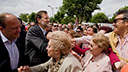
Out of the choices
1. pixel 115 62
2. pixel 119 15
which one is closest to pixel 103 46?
pixel 115 62

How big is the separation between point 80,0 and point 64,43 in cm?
4209

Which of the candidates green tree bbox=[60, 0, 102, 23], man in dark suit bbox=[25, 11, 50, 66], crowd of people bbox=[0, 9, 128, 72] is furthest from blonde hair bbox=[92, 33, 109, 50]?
green tree bbox=[60, 0, 102, 23]

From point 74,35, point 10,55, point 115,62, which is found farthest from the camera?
point 74,35

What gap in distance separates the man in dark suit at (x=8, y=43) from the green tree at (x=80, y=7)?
Answer: 39.1 m

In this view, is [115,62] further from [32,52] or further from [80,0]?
[80,0]

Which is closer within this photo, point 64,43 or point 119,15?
point 64,43

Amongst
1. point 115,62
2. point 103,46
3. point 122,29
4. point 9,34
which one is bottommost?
point 115,62

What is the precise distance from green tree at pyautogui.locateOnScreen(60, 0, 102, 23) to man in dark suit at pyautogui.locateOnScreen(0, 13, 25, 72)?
39103 mm

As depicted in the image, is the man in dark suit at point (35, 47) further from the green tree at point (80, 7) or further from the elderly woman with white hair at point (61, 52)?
the green tree at point (80, 7)

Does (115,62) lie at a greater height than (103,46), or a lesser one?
lesser

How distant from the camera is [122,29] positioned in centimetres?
219

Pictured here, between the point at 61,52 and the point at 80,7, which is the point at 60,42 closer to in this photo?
the point at 61,52

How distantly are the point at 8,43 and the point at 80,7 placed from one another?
4047 centimetres

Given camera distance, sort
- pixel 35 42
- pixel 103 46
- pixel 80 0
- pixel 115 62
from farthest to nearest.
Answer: pixel 80 0, pixel 35 42, pixel 103 46, pixel 115 62
